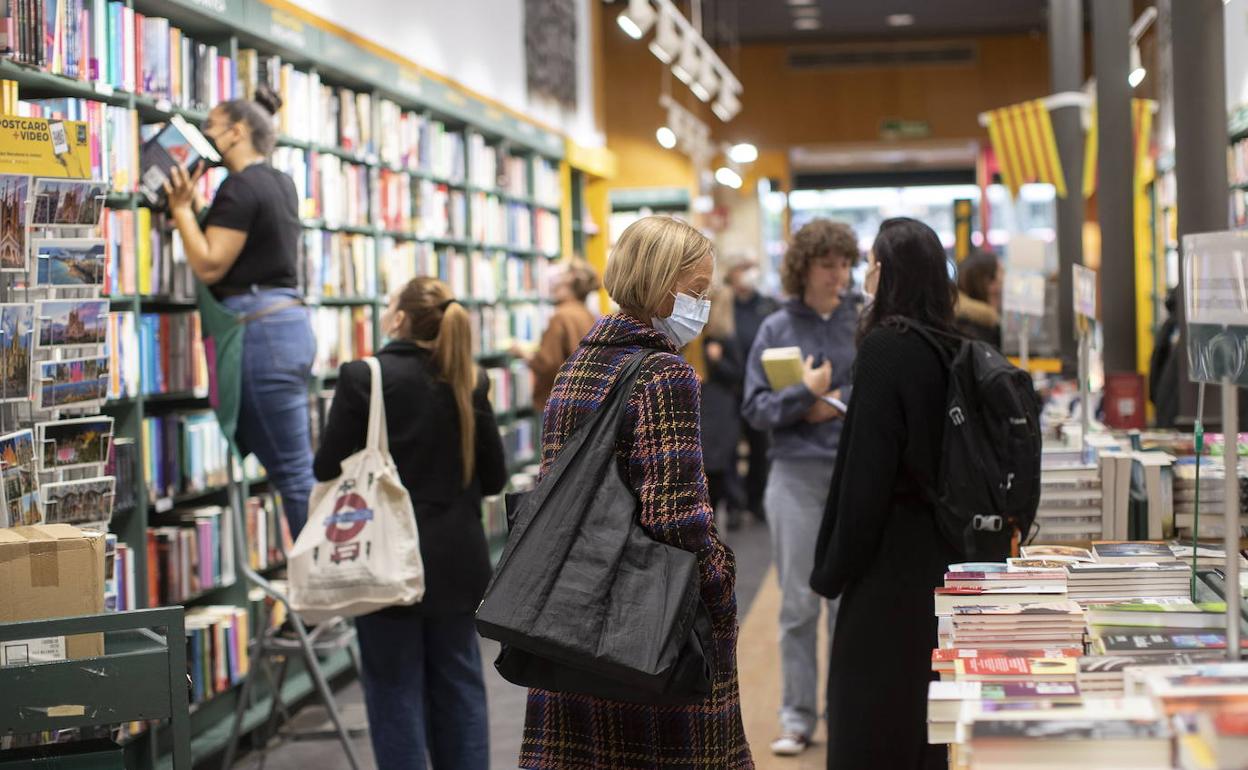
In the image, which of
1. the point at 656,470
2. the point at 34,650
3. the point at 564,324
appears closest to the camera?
the point at 656,470

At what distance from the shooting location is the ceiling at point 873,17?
53.7 ft

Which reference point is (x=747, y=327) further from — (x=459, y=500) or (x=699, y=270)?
(x=699, y=270)

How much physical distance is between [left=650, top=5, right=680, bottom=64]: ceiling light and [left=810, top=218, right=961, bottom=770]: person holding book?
672 cm

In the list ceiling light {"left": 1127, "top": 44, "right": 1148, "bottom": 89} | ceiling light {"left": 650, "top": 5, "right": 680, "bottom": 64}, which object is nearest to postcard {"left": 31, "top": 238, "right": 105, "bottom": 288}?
ceiling light {"left": 1127, "top": 44, "right": 1148, "bottom": 89}

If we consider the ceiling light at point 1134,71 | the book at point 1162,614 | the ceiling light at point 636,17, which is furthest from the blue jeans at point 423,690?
the ceiling light at point 636,17

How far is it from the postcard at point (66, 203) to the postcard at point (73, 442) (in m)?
0.49

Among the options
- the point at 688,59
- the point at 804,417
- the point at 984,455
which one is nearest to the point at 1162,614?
the point at 984,455

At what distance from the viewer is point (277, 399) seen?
4.57 m

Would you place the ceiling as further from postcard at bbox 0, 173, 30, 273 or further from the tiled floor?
postcard at bbox 0, 173, 30, 273

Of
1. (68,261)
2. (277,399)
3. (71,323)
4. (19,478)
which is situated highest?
(68,261)

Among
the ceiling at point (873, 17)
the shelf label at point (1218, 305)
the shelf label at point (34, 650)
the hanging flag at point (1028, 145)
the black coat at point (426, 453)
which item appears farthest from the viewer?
the ceiling at point (873, 17)

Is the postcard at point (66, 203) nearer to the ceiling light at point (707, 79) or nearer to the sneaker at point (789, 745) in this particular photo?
the sneaker at point (789, 745)

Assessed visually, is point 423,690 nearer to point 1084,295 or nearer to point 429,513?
point 429,513

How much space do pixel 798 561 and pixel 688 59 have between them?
271 inches
